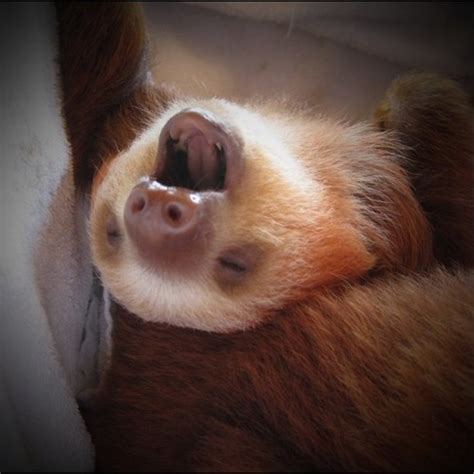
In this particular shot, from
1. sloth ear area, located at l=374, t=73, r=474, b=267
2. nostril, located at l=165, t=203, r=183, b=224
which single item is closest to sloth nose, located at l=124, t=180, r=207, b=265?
nostril, located at l=165, t=203, r=183, b=224

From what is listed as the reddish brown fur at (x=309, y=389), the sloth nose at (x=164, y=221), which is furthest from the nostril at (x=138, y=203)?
the reddish brown fur at (x=309, y=389)

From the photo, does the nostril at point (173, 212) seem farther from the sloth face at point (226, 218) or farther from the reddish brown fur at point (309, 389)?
the reddish brown fur at point (309, 389)

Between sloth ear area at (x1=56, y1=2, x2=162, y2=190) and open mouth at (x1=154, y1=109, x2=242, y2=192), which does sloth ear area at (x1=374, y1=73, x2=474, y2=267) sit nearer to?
open mouth at (x1=154, y1=109, x2=242, y2=192)

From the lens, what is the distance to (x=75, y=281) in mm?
602

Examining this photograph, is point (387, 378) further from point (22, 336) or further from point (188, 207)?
point (22, 336)

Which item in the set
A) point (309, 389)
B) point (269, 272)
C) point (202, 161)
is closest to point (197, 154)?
point (202, 161)

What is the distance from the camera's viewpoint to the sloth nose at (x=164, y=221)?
559 mm

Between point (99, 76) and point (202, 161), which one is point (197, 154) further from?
point (99, 76)

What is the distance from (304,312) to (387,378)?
0.34 ft

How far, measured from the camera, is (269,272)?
622 millimetres

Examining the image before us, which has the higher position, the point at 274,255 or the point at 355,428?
the point at 274,255

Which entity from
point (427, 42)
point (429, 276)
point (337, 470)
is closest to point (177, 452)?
point (337, 470)

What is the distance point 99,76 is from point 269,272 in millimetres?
281

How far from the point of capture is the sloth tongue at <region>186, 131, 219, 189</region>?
574 millimetres
